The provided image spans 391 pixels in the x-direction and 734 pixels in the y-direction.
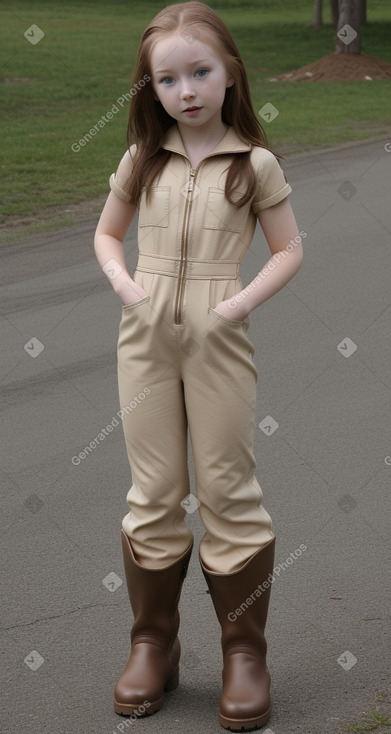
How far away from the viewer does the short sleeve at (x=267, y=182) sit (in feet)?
9.87

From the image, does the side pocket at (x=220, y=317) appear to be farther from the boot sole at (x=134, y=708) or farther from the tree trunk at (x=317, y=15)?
the tree trunk at (x=317, y=15)

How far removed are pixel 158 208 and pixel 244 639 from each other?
3.88ft

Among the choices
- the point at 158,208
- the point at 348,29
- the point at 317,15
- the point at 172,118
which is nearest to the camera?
the point at 158,208

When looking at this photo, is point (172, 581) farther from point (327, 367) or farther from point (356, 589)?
point (327, 367)

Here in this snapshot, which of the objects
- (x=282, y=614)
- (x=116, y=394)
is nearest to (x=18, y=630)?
(x=282, y=614)

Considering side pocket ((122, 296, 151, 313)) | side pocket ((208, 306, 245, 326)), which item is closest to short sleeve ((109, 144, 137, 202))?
side pocket ((122, 296, 151, 313))

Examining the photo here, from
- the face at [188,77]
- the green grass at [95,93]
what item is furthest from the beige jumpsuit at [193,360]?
the green grass at [95,93]

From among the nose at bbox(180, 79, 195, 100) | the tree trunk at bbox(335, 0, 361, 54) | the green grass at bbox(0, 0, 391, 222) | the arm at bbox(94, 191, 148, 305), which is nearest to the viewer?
the nose at bbox(180, 79, 195, 100)

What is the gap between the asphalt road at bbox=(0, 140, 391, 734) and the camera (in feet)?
11.0

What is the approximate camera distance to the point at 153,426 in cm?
305

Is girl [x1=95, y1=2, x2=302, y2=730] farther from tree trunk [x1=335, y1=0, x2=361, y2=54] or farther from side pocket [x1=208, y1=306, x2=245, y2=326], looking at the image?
tree trunk [x1=335, y1=0, x2=361, y2=54]

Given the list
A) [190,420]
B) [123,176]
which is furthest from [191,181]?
[190,420]

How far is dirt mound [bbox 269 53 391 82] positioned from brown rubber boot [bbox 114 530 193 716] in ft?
69.4

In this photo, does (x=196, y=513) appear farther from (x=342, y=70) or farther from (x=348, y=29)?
(x=348, y=29)
